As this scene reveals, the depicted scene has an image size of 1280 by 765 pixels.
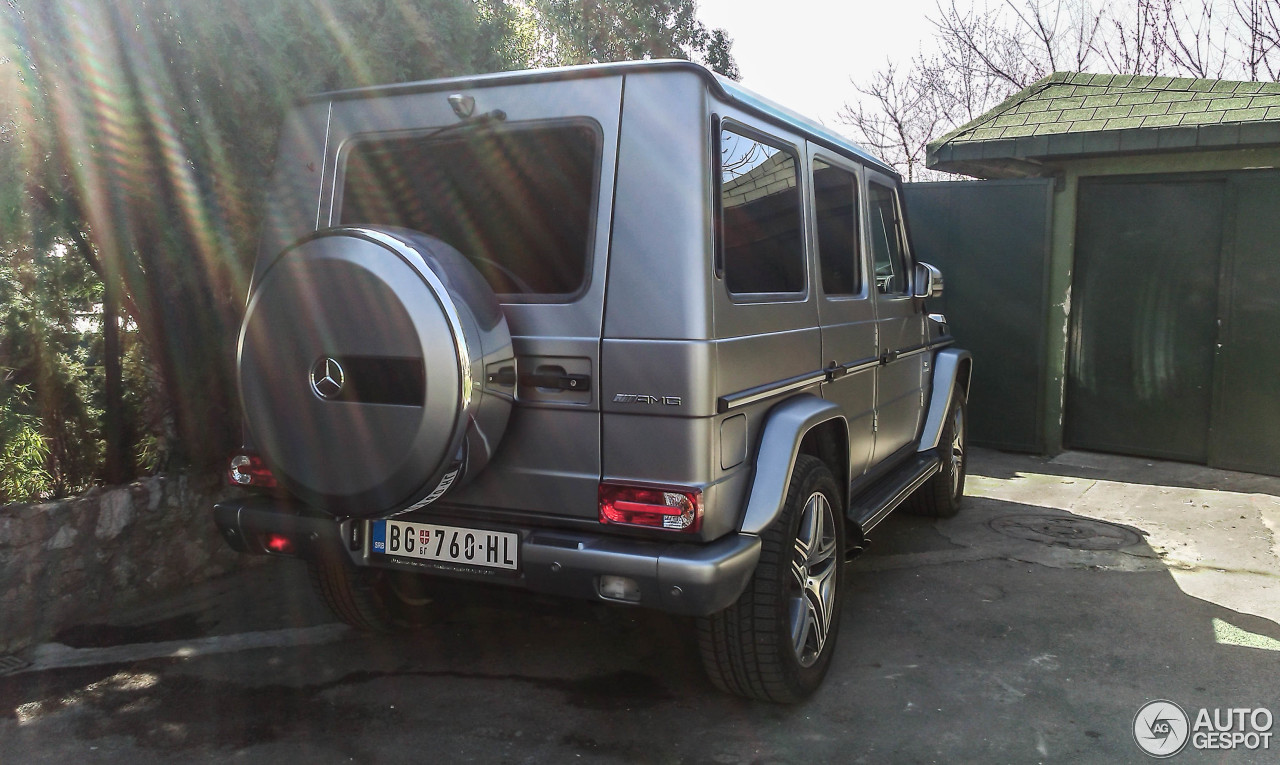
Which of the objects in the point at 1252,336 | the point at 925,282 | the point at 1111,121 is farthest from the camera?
the point at 1111,121

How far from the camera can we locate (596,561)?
8.71 feet

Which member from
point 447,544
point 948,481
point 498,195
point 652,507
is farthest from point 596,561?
point 948,481

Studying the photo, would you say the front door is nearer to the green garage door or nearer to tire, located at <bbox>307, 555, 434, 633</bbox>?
tire, located at <bbox>307, 555, 434, 633</bbox>

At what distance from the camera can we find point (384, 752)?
9.55 ft

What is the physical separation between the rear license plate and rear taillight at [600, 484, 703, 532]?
1.02 ft

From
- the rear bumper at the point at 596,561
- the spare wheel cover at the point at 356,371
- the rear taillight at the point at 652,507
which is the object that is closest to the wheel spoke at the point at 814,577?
the rear bumper at the point at 596,561

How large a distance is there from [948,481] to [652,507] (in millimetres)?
3481

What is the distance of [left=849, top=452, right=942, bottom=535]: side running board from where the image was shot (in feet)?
12.4

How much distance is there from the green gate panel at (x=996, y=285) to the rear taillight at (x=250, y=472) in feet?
20.1

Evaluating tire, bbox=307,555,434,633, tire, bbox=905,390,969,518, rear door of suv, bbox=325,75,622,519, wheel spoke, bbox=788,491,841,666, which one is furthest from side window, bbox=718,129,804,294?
tire, bbox=905,390,969,518

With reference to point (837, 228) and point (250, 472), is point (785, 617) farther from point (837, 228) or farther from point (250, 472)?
point (250, 472)

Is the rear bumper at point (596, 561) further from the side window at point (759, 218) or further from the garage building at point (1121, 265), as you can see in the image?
the garage building at point (1121, 265)

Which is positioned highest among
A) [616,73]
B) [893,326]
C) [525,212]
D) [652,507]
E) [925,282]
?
[616,73]

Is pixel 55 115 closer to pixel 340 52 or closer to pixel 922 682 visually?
pixel 340 52
